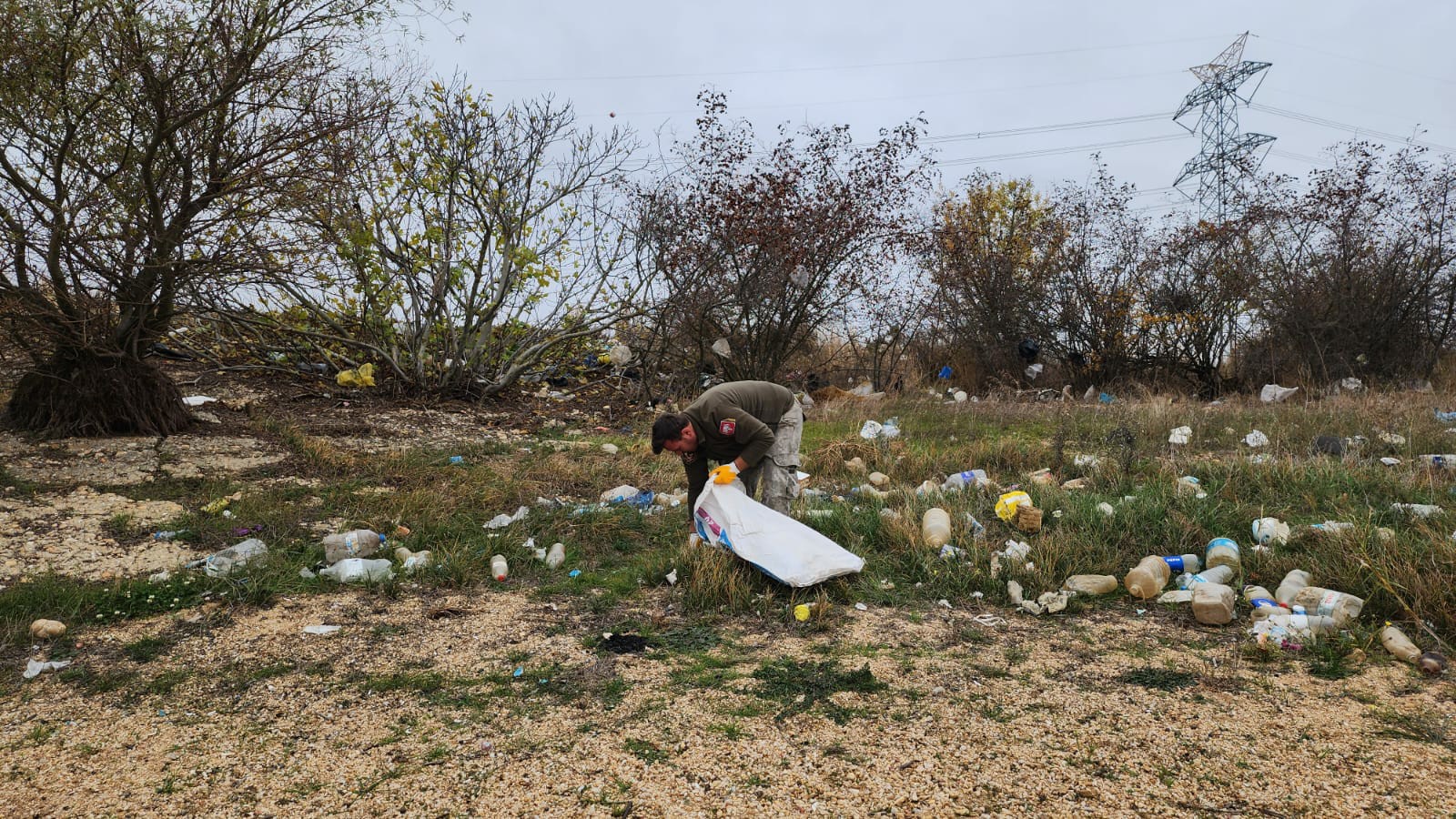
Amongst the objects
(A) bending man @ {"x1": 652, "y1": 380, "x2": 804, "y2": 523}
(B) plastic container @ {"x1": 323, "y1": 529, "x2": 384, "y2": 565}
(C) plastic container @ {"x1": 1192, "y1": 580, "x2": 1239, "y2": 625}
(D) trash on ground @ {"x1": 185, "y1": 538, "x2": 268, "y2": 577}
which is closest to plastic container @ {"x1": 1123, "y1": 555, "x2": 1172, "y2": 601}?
(C) plastic container @ {"x1": 1192, "y1": 580, "x2": 1239, "y2": 625}

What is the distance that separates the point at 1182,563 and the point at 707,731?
8.21ft

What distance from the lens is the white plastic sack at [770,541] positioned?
3.62 meters

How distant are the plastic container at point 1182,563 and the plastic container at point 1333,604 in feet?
1.76

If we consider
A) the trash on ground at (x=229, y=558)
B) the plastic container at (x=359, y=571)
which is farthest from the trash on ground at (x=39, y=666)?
the plastic container at (x=359, y=571)

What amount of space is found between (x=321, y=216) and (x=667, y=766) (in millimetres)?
5639

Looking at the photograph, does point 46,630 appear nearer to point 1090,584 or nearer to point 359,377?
point 1090,584

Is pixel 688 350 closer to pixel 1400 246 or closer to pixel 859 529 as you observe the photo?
pixel 859 529

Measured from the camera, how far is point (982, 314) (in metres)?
12.4

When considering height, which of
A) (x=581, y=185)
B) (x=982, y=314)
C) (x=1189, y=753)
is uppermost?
(x=581, y=185)

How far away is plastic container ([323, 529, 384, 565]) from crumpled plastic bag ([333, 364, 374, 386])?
4615 mm

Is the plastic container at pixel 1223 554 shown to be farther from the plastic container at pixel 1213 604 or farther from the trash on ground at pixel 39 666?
the trash on ground at pixel 39 666

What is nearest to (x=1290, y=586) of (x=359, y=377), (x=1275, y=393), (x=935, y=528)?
(x=935, y=528)

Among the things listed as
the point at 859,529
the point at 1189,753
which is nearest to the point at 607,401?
the point at 859,529

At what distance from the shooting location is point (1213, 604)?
10.7 feet
